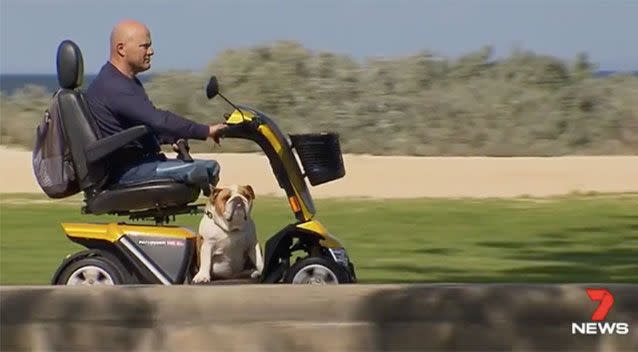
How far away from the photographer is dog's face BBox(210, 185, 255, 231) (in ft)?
25.1

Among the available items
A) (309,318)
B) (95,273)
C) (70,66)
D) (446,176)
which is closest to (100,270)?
(95,273)

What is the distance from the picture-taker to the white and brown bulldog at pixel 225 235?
25.2 ft

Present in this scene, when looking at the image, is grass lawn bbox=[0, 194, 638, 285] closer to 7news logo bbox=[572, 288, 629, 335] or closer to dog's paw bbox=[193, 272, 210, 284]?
dog's paw bbox=[193, 272, 210, 284]

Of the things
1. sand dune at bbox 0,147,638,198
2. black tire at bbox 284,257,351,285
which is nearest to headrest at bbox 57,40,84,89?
black tire at bbox 284,257,351,285

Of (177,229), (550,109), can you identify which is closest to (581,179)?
(550,109)

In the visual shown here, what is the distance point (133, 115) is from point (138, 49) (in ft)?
1.13

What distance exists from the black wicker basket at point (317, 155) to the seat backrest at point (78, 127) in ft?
3.19

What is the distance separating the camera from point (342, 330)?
611 centimetres

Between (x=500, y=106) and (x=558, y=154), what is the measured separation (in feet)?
7.77

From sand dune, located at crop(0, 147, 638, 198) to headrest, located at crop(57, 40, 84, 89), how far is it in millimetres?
9004

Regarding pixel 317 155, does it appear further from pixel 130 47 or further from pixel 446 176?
pixel 446 176

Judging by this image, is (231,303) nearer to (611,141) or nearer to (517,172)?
(517,172)

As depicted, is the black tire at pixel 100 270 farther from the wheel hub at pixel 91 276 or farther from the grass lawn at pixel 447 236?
the grass lawn at pixel 447 236

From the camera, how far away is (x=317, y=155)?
7918 mm
